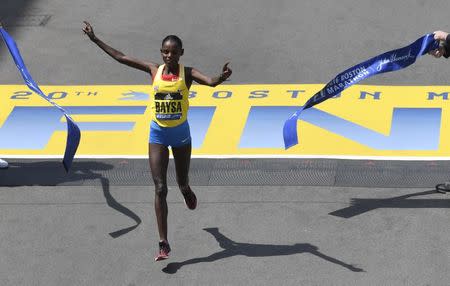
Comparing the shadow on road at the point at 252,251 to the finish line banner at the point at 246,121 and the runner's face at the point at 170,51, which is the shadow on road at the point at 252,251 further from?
the finish line banner at the point at 246,121

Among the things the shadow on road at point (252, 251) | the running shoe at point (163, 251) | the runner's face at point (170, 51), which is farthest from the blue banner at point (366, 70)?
the running shoe at point (163, 251)

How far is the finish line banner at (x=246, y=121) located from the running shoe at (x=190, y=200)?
1.79 meters

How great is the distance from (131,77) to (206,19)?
2.38 m

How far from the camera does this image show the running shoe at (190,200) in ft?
33.2

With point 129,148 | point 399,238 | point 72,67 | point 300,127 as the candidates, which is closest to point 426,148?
point 300,127

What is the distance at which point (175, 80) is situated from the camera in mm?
9461

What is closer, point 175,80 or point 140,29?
point 175,80

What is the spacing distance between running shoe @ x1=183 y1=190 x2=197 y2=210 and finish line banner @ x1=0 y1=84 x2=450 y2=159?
1791 mm

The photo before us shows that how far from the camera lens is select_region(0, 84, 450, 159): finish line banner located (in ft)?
39.8

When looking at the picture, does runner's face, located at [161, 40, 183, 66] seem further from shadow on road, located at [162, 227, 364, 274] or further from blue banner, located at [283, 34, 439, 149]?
shadow on road, located at [162, 227, 364, 274]

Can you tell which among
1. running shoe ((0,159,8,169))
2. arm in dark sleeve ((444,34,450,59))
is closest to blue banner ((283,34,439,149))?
arm in dark sleeve ((444,34,450,59))

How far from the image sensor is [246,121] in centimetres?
1284

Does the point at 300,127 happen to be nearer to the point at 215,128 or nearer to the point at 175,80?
the point at 215,128

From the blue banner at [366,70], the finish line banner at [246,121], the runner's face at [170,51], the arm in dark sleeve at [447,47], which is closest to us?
the runner's face at [170,51]
